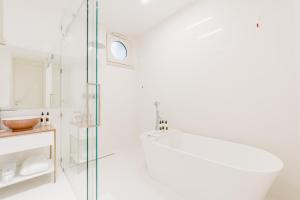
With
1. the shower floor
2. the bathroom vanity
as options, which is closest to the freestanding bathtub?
the shower floor

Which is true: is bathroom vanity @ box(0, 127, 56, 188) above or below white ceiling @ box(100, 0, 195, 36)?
below

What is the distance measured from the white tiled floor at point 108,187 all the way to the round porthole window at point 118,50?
7.77 ft

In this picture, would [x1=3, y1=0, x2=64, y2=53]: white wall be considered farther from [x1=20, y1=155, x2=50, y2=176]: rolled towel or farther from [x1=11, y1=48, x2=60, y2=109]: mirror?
[x1=20, y1=155, x2=50, y2=176]: rolled towel

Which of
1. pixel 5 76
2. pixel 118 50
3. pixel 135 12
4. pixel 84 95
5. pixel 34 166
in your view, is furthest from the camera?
pixel 118 50

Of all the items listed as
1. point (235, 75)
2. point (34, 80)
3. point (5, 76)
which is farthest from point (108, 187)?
point (235, 75)

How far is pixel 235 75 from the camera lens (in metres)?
1.86

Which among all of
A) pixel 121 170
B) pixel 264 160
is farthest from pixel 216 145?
pixel 121 170

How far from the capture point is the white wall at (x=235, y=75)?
58.7 inches

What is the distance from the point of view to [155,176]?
187cm

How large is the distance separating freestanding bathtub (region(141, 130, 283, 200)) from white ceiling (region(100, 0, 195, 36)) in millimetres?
2177

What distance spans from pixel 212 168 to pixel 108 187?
1.31 meters

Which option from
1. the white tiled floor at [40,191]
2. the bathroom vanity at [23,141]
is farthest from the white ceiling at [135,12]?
the white tiled floor at [40,191]

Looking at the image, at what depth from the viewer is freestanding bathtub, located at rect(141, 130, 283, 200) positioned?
1.13 m

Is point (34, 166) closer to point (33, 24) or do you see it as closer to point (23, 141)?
point (23, 141)
